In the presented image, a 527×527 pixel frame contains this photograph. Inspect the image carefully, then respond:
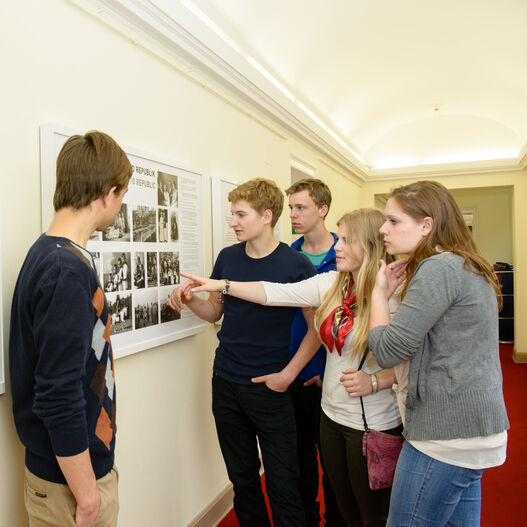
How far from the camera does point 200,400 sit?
265 centimetres

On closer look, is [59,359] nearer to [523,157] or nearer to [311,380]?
[311,380]

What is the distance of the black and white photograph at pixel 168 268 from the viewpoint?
7.35 feet

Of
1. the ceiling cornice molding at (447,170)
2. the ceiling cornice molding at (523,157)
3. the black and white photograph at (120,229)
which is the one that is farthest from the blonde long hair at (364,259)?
the ceiling cornice molding at (447,170)

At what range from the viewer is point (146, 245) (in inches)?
83.4

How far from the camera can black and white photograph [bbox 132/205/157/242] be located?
2.05 metres

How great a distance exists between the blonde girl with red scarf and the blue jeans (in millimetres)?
218

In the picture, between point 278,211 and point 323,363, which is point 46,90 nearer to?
point 278,211

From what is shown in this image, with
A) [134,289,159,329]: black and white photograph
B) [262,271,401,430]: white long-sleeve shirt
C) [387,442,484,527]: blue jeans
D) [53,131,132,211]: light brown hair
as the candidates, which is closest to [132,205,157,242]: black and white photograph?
[134,289,159,329]: black and white photograph

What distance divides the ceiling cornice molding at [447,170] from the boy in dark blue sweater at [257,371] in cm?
585

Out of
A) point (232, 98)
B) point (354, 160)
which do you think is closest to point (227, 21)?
point (232, 98)

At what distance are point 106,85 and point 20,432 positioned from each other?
142cm

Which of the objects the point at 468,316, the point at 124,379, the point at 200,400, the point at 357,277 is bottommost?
the point at 200,400

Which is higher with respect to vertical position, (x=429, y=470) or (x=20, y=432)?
(x=20, y=432)

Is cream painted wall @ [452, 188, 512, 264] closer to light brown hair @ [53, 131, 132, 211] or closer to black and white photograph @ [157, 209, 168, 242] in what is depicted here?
black and white photograph @ [157, 209, 168, 242]
